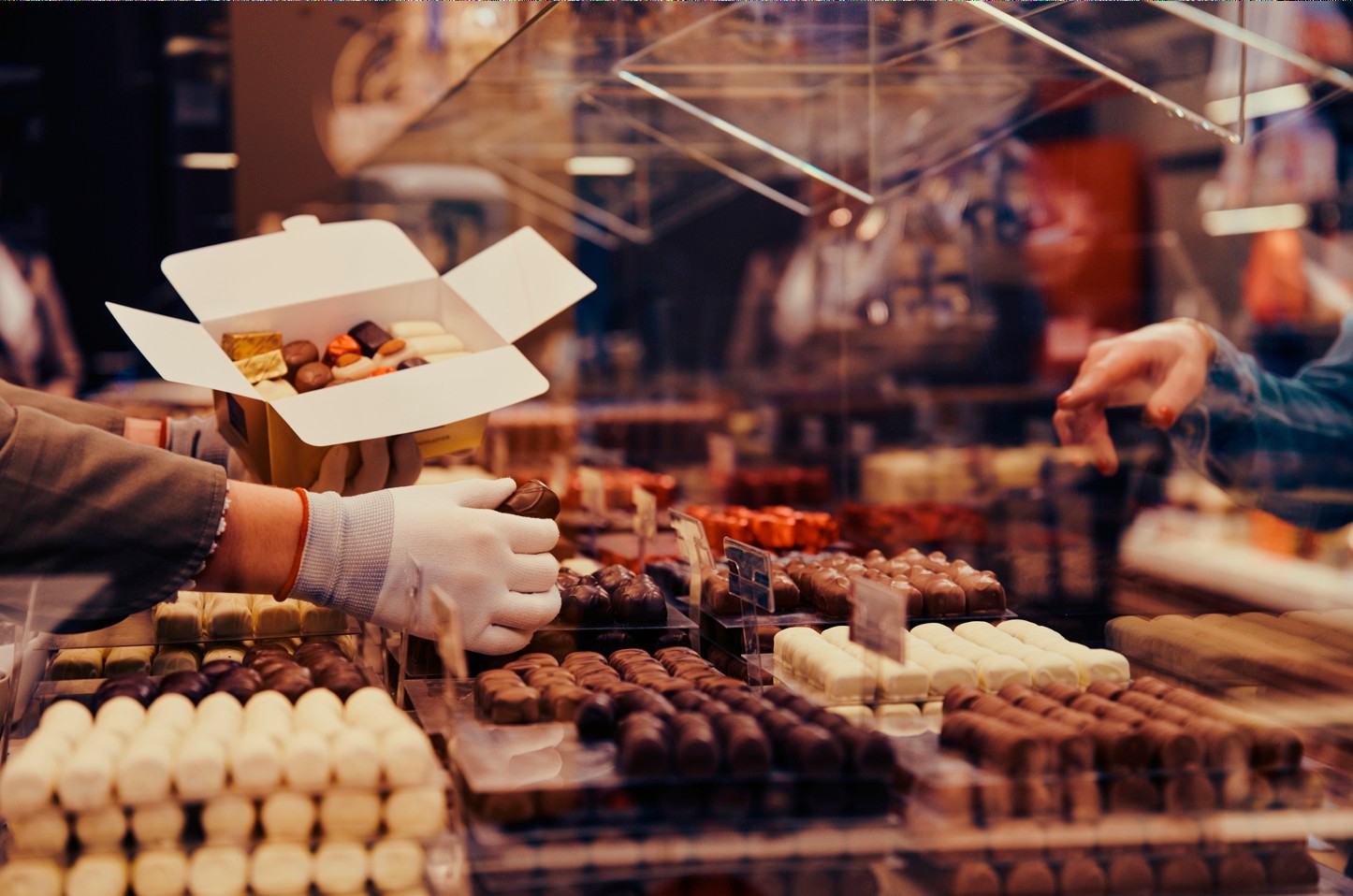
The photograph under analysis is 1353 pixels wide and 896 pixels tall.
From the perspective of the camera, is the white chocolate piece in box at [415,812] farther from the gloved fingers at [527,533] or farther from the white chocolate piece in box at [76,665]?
the white chocolate piece in box at [76,665]

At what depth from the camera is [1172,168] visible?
263 inches

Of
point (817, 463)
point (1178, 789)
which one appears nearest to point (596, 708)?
point (1178, 789)

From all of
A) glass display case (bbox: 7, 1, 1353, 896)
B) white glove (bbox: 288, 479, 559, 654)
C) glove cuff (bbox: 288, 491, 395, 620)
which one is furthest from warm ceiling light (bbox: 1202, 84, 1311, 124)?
glove cuff (bbox: 288, 491, 395, 620)

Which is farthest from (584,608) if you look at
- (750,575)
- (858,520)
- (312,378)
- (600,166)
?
(600,166)

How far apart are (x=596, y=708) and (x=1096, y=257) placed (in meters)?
5.82

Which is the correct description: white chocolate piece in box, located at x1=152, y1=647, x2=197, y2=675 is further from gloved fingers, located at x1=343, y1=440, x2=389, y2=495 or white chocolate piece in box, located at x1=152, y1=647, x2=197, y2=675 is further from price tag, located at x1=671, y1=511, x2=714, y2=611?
price tag, located at x1=671, y1=511, x2=714, y2=611

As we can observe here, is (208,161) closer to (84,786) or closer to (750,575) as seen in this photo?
(750,575)

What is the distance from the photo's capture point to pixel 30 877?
117 centimetres

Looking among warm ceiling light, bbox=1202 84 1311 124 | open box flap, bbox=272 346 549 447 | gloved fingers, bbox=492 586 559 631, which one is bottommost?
gloved fingers, bbox=492 586 559 631

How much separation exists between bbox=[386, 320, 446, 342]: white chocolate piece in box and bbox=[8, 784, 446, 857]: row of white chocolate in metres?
1.11

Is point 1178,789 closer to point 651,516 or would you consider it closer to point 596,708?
point 596,708

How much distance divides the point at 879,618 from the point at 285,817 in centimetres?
67

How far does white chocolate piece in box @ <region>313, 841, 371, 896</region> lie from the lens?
1.21m

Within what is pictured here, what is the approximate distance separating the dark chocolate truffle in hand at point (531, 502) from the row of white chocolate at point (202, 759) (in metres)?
0.53
